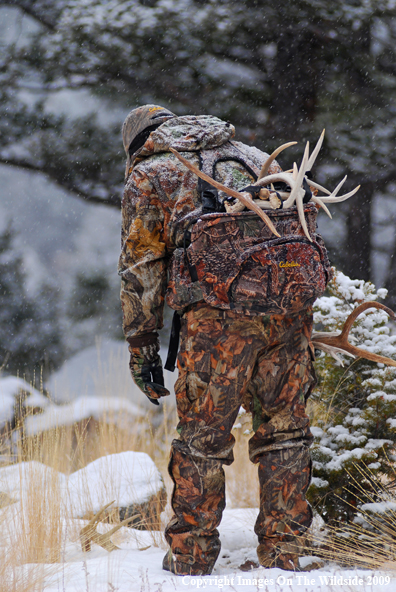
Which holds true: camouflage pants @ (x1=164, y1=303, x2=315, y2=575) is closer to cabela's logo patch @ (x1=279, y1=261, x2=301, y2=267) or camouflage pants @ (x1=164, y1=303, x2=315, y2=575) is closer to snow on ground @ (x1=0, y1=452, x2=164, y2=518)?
cabela's logo patch @ (x1=279, y1=261, x2=301, y2=267)

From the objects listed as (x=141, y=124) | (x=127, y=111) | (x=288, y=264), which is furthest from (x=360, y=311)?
(x=127, y=111)

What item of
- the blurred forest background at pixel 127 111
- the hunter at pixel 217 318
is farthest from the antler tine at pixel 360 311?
the blurred forest background at pixel 127 111

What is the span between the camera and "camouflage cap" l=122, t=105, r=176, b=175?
1.62m

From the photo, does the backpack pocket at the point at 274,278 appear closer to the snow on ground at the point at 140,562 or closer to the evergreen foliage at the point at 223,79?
the snow on ground at the point at 140,562

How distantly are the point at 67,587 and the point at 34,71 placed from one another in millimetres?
6112

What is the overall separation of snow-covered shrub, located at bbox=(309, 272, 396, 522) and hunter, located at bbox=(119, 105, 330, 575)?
406 mm

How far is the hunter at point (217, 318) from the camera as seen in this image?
1335mm

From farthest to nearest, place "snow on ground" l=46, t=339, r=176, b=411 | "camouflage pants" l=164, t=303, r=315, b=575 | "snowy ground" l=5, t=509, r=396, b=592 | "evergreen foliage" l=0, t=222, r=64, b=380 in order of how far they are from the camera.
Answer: "evergreen foliage" l=0, t=222, r=64, b=380 < "snow on ground" l=46, t=339, r=176, b=411 < "camouflage pants" l=164, t=303, r=315, b=575 < "snowy ground" l=5, t=509, r=396, b=592

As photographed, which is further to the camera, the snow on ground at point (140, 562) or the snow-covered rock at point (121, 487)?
the snow-covered rock at point (121, 487)

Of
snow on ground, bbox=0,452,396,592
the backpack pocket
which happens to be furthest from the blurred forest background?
the backpack pocket

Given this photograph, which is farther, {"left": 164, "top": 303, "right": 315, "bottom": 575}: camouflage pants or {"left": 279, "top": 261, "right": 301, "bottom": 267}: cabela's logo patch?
{"left": 164, "top": 303, "right": 315, "bottom": 575}: camouflage pants

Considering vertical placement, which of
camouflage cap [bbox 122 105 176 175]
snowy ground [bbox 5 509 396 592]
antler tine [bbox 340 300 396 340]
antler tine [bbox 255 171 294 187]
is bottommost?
snowy ground [bbox 5 509 396 592]

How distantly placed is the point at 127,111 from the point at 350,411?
488 cm

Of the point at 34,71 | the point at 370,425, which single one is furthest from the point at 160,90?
the point at 370,425
